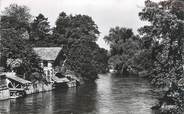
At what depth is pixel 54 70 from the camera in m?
86.9

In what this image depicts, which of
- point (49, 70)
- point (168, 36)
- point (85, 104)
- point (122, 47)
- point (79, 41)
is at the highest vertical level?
point (122, 47)

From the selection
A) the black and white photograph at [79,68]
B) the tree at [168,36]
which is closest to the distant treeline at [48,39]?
the black and white photograph at [79,68]

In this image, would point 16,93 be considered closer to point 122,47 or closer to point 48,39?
point 48,39

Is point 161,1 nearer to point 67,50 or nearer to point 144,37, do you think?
point 144,37

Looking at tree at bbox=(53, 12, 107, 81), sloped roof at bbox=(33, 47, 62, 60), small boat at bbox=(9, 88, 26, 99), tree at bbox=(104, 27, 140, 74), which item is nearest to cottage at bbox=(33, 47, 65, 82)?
sloped roof at bbox=(33, 47, 62, 60)

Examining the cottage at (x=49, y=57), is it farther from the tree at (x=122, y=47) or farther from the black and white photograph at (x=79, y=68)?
the tree at (x=122, y=47)

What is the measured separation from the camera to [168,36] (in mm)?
47625

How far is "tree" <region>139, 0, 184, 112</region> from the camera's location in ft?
148

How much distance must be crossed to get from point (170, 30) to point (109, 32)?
4523 inches

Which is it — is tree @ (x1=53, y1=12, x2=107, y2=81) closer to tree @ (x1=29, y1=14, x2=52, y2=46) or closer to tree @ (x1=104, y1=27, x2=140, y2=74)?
tree @ (x1=29, y1=14, x2=52, y2=46)

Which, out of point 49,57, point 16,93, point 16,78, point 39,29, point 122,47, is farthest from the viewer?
point 122,47

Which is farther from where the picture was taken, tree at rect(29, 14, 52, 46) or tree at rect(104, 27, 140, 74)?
tree at rect(104, 27, 140, 74)

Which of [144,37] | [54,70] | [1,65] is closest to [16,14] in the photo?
[54,70]

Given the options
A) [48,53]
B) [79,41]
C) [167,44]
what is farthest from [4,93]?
[79,41]
